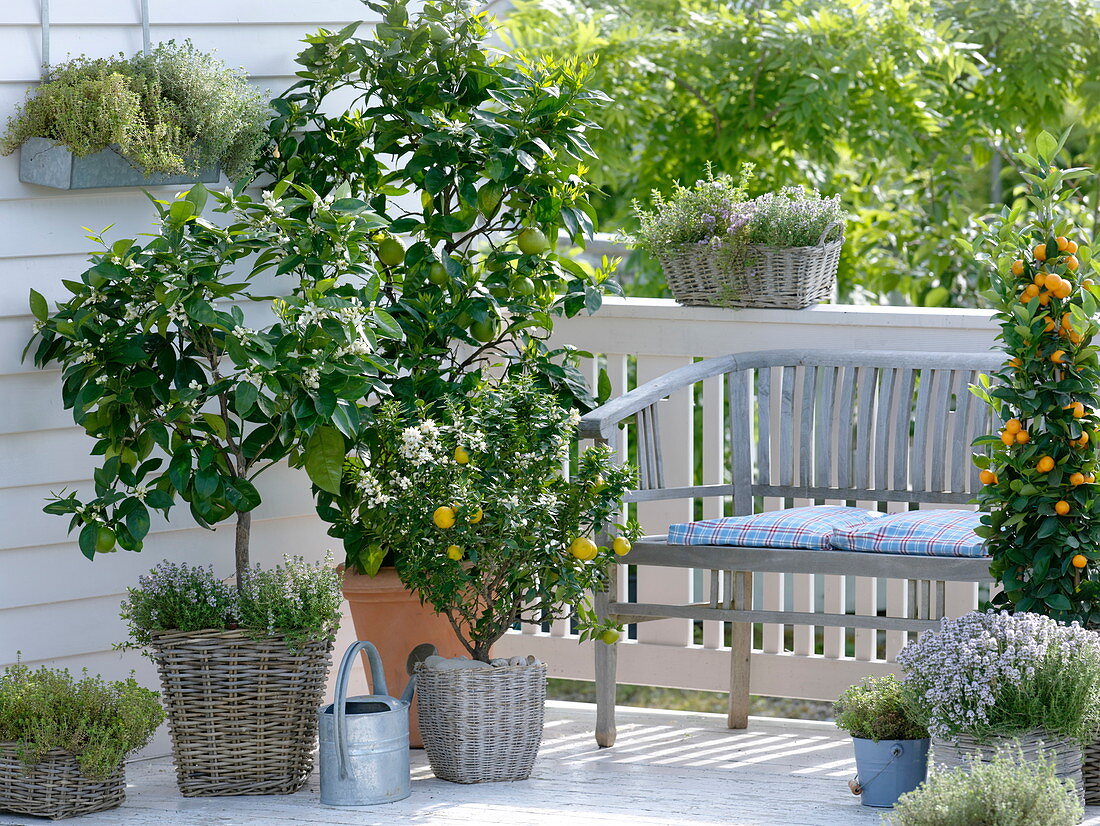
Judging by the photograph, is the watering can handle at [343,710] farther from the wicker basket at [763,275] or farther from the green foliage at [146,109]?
the wicker basket at [763,275]

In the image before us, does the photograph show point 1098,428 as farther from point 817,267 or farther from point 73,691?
point 73,691

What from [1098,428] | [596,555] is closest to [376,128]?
[596,555]

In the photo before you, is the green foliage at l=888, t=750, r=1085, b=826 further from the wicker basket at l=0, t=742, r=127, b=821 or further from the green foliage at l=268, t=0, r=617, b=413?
the wicker basket at l=0, t=742, r=127, b=821

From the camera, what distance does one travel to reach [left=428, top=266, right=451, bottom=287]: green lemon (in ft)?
11.1

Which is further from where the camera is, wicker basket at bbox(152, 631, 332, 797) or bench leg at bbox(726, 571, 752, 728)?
bench leg at bbox(726, 571, 752, 728)

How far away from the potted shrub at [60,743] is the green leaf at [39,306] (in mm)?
708

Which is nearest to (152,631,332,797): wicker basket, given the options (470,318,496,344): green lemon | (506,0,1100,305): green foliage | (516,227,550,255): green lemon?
(470,318,496,344): green lemon

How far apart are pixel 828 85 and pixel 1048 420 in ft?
9.96

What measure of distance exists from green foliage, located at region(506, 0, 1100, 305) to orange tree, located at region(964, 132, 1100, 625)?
282 cm

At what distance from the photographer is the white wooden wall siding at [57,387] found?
125 inches

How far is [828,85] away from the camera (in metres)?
5.62

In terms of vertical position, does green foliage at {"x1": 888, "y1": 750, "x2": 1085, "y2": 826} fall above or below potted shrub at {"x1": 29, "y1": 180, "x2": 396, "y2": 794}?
below

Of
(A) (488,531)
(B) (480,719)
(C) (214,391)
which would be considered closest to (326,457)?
(C) (214,391)

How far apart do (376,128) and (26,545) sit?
1196 mm
